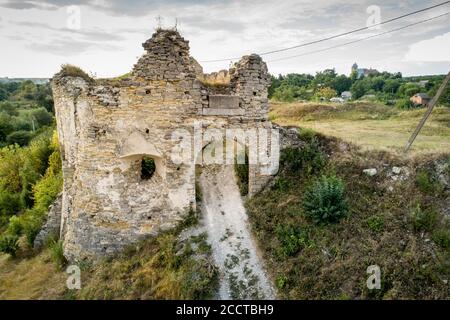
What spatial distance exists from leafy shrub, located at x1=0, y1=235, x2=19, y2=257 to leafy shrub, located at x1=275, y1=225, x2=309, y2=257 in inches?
449

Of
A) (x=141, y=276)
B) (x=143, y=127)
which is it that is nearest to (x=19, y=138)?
(x=143, y=127)

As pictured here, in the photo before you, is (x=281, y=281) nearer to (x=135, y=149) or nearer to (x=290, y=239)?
(x=290, y=239)

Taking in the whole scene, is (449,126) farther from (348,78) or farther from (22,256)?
(348,78)

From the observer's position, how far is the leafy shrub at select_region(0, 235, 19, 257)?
555 inches

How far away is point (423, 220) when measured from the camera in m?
9.02

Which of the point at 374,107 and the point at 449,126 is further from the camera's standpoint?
the point at 374,107

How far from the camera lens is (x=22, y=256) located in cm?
1435

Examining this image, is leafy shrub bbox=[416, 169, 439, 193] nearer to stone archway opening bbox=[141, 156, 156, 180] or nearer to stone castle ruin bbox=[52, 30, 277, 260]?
stone castle ruin bbox=[52, 30, 277, 260]

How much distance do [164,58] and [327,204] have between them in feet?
21.8

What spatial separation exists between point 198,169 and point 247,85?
196 inches

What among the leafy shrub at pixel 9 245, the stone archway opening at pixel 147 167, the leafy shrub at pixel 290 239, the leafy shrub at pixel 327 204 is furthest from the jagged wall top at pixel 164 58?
the leafy shrub at pixel 9 245
